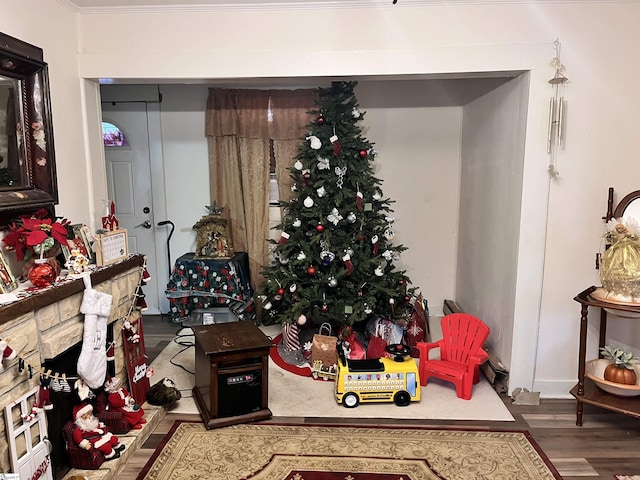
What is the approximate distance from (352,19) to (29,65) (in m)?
1.88

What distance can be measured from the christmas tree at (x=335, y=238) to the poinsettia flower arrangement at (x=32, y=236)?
1.74 m

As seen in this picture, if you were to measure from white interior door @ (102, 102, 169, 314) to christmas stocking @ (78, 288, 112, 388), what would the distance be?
2.49 metres

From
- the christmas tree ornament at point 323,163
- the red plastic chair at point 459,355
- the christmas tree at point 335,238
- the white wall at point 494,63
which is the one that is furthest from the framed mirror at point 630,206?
the christmas tree ornament at point 323,163

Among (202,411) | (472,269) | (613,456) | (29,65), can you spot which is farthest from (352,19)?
(613,456)

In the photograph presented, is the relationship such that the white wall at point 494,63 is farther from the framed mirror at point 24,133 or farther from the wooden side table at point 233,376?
the wooden side table at point 233,376

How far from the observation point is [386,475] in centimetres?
234

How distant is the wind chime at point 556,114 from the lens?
2.85 meters

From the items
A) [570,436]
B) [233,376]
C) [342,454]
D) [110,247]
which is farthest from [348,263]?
[570,436]

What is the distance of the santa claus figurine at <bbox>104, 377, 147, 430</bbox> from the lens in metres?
2.60

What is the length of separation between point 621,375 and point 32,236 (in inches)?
130

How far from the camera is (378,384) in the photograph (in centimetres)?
304

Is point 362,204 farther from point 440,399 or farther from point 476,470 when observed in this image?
point 476,470

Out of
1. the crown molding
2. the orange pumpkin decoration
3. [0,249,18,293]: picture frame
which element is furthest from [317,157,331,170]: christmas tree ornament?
the orange pumpkin decoration

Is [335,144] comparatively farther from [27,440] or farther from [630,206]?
[27,440]
